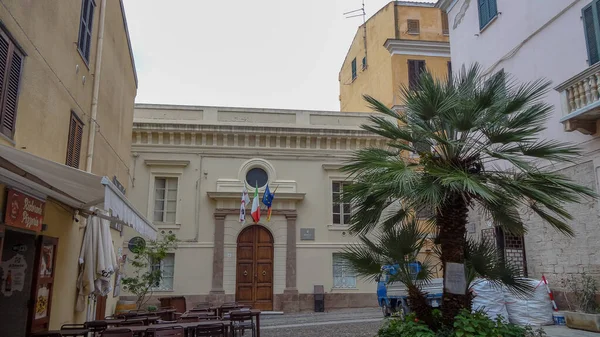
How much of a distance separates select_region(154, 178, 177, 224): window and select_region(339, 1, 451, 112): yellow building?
369 inches

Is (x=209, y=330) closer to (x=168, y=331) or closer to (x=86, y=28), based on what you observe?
(x=168, y=331)

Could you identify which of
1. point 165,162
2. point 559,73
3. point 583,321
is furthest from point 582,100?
point 165,162

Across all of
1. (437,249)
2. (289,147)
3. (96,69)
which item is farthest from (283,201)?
(437,249)

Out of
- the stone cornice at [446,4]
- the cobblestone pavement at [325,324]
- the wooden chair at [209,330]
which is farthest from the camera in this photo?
the stone cornice at [446,4]

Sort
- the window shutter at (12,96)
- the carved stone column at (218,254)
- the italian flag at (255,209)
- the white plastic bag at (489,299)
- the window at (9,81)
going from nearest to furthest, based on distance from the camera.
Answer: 1. the window at (9,81)
2. the window shutter at (12,96)
3. the white plastic bag at (489,299)
4. the italian flag at (255,209)
5. the carved stone column at (218,254)

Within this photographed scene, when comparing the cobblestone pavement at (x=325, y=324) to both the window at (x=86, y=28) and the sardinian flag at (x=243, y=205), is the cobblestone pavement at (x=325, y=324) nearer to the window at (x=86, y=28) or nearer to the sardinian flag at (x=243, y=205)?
the sardinian flag at (x=243, y=205)

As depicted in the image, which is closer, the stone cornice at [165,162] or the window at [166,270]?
the window at [166,270]

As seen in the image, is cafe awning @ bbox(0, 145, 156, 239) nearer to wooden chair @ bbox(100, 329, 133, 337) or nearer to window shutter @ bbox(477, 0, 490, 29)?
wooden chair @ bbox(100, 329, 133, 337)

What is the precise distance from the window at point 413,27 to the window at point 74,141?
18.0 m

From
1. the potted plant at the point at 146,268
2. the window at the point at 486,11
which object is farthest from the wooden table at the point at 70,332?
the window at the point at 486,11

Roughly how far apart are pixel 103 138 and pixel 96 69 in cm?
175

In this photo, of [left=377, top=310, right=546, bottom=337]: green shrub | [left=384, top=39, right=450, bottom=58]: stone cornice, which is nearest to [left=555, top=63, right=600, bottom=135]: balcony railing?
[left=377, top=310, right=546, bottom=337]: green shrub

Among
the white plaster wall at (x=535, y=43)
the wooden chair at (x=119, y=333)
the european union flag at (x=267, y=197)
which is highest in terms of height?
the white plaster wall at (x=535, y=43)

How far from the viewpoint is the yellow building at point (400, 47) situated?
22.3 meters
